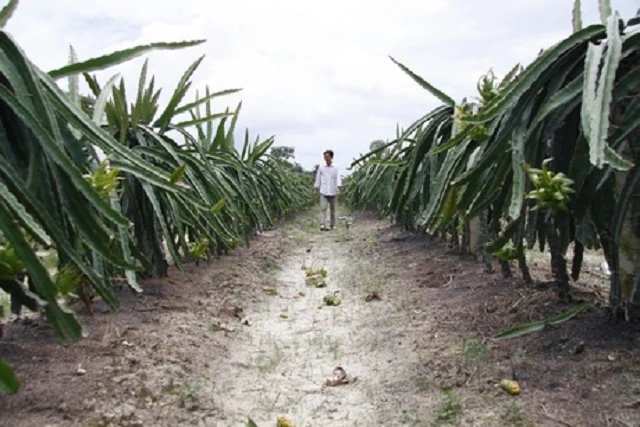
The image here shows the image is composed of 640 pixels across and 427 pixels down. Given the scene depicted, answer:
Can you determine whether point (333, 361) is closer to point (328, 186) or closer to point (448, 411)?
point (448, 411)

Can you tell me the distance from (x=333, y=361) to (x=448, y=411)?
92 centimetres

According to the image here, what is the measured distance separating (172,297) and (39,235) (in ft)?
6.73

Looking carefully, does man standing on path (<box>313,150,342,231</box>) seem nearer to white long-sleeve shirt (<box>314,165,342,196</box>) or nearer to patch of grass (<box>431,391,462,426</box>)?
white long-sleeve shirt (<box>314,165,342,196</box>)

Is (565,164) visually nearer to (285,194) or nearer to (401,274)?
(401,274)

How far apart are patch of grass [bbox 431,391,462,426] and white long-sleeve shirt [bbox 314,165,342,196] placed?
768 centimetres

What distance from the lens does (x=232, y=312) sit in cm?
383

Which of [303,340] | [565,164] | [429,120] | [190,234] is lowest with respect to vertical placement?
[303,340]

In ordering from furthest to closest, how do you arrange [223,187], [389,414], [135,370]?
[223,187]
[135,370]
[389,414]

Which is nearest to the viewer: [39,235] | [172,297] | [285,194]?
[39,235]

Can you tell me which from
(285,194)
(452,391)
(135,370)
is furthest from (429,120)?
(285,194)

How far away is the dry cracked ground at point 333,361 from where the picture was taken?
6.77 ft

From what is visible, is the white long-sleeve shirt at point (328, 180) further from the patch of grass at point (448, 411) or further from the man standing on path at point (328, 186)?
the patch of grass at point (448, 411)

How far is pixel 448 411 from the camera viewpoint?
2158 millimetres

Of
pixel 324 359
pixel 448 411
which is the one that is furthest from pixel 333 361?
pixel 448 411
